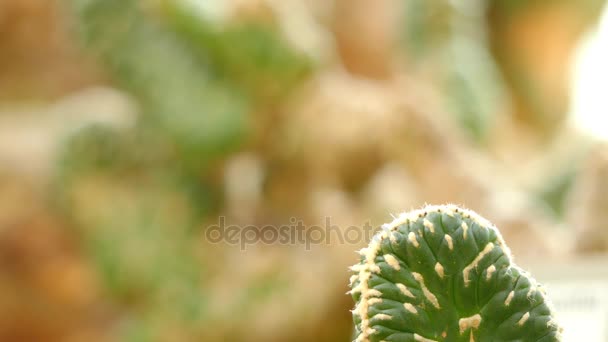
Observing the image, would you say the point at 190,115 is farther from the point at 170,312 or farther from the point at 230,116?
the point at 170,312

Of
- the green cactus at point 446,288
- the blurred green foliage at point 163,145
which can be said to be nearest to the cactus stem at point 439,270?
the green cactus at point 446,288

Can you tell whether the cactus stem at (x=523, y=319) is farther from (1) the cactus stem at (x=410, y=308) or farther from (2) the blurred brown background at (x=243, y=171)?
(2) the blurred brown background at (x=243, y=171)

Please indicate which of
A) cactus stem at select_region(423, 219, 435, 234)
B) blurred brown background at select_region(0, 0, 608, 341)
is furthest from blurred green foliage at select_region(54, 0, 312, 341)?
cactus stem at select_region(423, 219, 435, 234)

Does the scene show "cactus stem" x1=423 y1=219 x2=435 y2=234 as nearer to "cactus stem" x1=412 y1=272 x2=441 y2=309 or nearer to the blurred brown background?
"cactus stem" x1=412 y1=272 x2=441 y2=309

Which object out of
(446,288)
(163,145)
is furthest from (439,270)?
(163,145)

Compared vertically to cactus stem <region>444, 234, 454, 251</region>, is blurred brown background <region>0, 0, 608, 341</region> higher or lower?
higher

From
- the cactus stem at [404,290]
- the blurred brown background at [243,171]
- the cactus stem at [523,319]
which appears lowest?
the cactus stem at [523,319]

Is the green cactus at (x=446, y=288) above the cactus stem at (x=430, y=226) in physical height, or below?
below

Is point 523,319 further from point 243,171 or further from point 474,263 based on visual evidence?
point 243,171

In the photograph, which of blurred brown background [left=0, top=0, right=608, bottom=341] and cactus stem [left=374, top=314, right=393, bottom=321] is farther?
blurred brown background [left=0, top=0, right=608, bottom=341]
